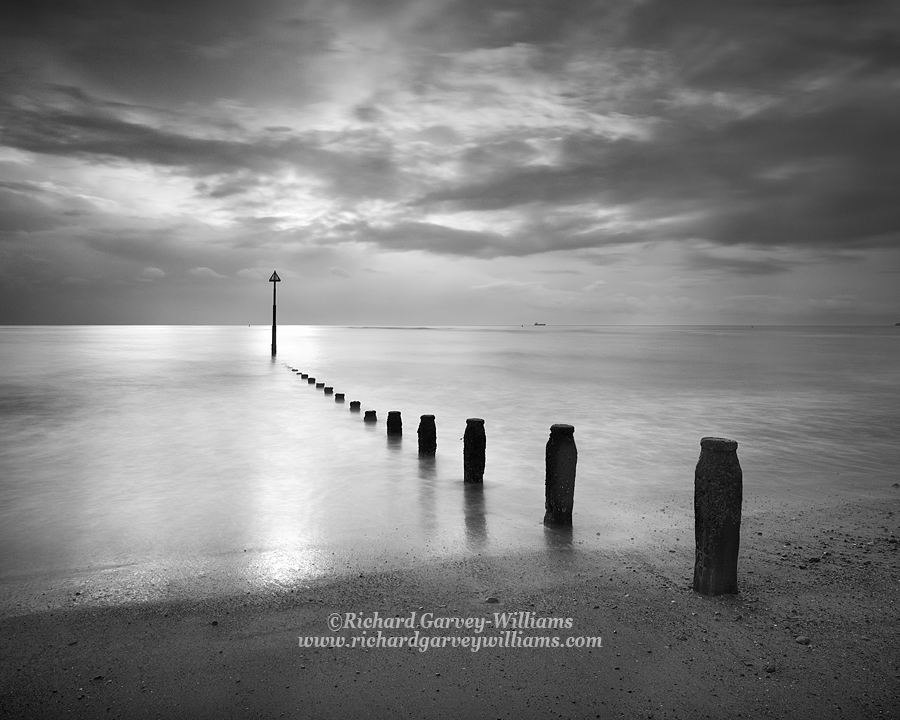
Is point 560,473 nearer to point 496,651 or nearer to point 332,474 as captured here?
point 496,651

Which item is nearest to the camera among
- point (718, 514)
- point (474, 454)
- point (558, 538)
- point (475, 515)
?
point (718, 514)

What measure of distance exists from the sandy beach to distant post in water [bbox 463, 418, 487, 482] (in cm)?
303

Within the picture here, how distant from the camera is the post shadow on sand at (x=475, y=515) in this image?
6.10m

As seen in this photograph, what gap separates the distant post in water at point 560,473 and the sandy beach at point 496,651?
1.12 metres

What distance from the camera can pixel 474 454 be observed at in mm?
8344

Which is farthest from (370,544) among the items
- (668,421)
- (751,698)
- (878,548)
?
(668,421)

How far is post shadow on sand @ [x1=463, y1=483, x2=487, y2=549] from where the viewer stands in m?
6.10

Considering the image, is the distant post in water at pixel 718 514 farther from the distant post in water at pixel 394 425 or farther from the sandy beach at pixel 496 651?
the distant post in water at pixel 394 425

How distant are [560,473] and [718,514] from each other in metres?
2.02

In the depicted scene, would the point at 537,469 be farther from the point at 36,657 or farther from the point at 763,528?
the point at 36,657

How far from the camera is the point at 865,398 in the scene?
72.2ft

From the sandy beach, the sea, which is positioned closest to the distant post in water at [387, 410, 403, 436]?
the sea

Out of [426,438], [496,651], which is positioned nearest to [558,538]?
[496,651]

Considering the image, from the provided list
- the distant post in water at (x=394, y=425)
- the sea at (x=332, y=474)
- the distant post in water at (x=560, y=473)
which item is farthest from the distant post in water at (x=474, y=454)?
the distant post in water at (x=394, y=425)
